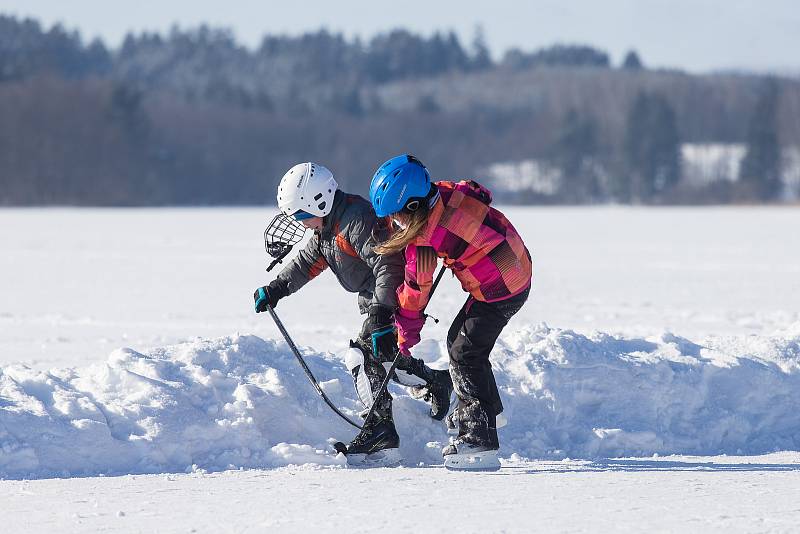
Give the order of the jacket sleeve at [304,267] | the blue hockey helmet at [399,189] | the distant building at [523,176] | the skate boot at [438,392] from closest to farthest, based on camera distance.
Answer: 1. the blue hockey helmet at [399,189]
2. the jacket sleeve at [304,267]
3. the skate boot at [438,392]
4. the distant building at [523,176]

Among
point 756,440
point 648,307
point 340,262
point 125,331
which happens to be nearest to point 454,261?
point 340,262

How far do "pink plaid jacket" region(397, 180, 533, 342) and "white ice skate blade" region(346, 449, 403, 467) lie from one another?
0.71 metres

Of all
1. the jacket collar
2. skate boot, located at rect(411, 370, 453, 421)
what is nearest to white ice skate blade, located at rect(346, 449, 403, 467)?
skate boot, located at rect(411, 370, 453, 421)

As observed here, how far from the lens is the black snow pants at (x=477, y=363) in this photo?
17.7 ft

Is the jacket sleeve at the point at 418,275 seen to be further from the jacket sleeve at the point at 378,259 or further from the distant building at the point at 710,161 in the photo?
the distant building at the point at 710,161

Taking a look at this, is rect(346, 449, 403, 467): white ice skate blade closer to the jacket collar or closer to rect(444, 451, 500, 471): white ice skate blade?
rect(444, 451, 500, 471): white ice skate blade

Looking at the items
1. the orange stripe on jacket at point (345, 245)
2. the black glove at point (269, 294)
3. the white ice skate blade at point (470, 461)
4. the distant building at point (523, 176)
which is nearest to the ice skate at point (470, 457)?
the white ice skate blade at point (470, 461)

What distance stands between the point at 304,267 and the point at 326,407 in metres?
0.82

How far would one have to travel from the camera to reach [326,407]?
612 centimetres

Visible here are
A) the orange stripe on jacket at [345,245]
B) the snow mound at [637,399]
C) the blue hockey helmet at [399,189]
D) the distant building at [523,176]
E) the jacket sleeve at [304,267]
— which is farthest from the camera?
the distant building at [523,176]

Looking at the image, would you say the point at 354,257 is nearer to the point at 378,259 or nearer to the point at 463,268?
the point at 378,259

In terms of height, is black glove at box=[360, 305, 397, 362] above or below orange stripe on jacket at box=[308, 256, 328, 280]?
below

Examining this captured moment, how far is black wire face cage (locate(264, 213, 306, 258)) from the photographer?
5.65 m

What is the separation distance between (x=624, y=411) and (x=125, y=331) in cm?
653
